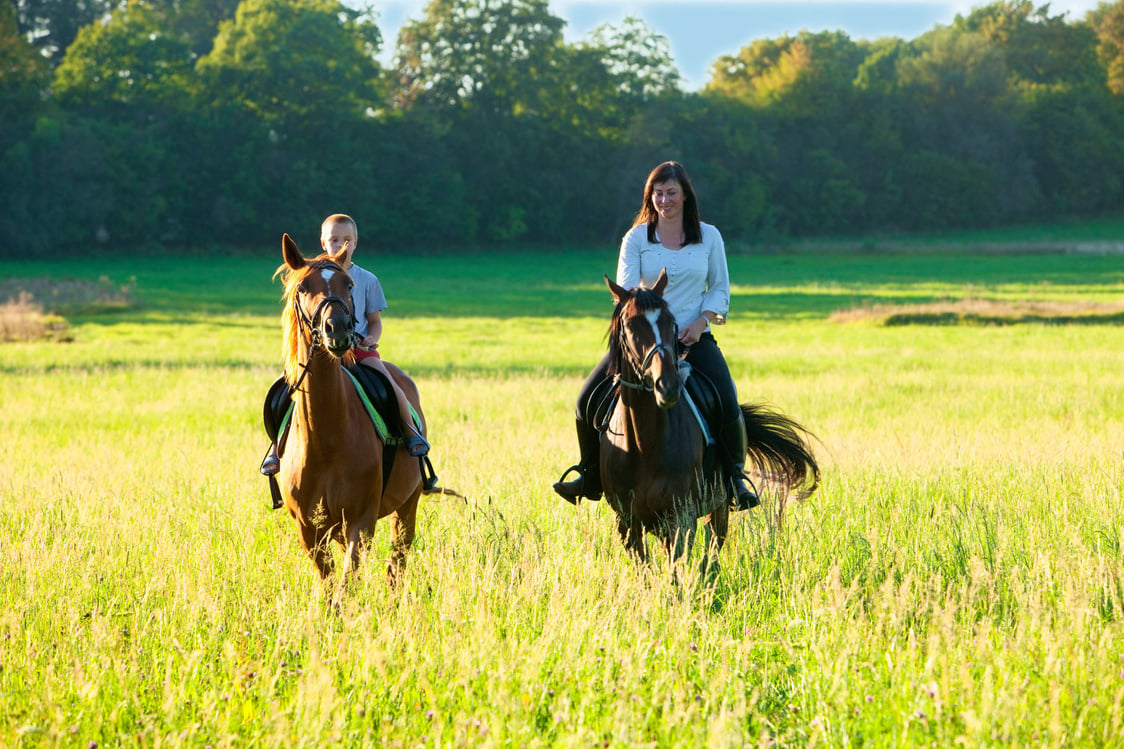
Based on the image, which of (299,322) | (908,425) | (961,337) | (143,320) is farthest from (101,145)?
(299,322)

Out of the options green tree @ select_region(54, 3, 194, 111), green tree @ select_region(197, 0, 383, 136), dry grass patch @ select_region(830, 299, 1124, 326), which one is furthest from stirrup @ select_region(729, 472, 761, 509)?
green tree @ select_region(54, 3, 194, 111)

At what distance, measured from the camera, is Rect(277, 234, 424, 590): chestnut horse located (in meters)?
5.48

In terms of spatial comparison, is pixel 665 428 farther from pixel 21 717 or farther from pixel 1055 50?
pixel 1055 50

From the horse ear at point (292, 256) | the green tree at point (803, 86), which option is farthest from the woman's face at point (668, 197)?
the green tree at point (803, 86)

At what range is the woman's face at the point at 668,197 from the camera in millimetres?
6445

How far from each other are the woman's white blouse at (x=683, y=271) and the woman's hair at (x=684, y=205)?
0.15 ft

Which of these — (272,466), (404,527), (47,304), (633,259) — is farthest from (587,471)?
(47,304)

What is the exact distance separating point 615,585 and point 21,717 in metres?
A: 2.92

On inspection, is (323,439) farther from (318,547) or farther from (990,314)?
(990,314)

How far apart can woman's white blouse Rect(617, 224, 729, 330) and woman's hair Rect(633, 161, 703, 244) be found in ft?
0.15

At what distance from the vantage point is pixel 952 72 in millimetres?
91688

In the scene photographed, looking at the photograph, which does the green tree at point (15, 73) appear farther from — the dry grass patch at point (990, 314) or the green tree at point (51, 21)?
the dry grass patch at point (990, 314)

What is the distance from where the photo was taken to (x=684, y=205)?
655 cm

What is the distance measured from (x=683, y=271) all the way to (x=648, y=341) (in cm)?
94
